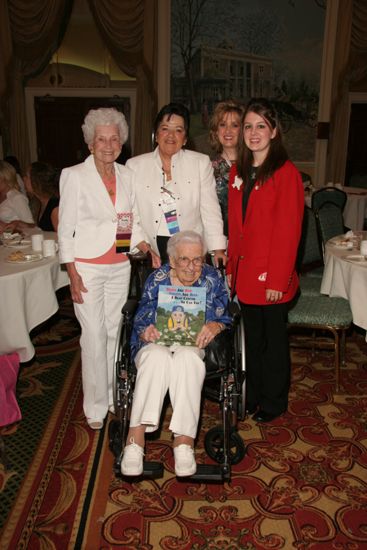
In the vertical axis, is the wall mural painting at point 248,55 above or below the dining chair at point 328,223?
above

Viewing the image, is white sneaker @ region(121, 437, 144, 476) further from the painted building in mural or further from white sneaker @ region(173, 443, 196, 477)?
the painted building in mural

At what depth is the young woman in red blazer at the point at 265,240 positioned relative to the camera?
248cm

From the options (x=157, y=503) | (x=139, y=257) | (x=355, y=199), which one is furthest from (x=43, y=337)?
(x=355, y=199)

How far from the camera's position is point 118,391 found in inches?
90.5

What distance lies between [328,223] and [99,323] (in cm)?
240

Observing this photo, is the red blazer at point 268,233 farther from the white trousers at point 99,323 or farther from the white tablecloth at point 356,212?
the white tablecloth at point 356,212

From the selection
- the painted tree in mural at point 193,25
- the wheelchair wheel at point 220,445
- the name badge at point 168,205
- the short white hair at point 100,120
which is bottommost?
the wheelchair wheel at point 220,445

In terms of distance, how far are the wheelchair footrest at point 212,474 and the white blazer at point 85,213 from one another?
1.16m

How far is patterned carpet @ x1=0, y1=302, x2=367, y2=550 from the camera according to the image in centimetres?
206

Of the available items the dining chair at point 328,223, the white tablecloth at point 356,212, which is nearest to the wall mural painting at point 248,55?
the white tablecloth at point 356,212

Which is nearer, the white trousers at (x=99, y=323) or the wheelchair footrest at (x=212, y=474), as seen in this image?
the wheelchair footrest at (x=212, y=474)

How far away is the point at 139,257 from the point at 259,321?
76cm

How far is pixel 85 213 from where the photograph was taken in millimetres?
2529

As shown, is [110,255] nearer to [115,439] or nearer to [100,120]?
[100,120]
